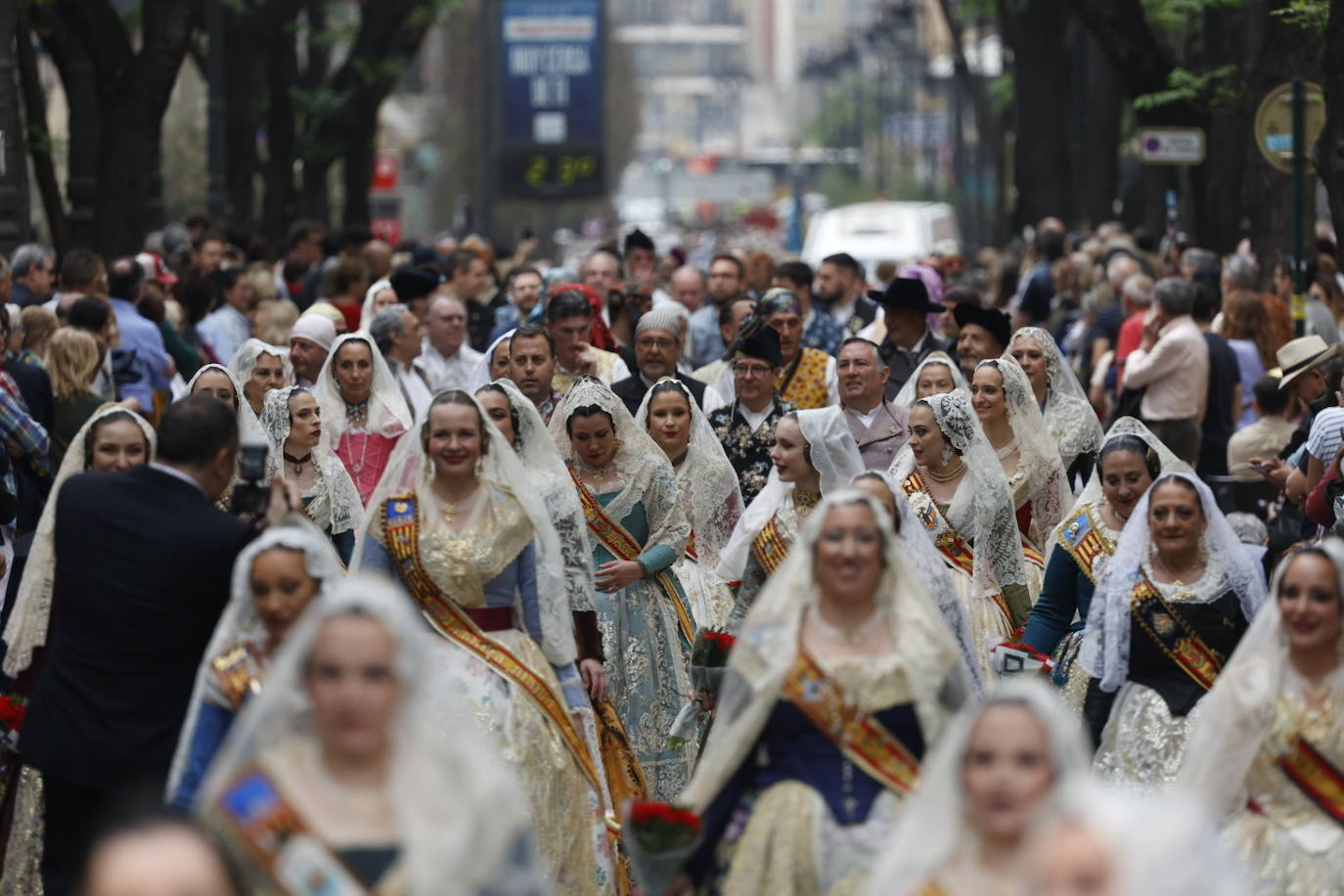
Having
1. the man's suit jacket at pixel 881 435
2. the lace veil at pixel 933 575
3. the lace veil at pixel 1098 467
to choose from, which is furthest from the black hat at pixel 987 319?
the lace veil at pixel 933 575

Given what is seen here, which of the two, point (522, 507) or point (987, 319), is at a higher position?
point (987, 319)

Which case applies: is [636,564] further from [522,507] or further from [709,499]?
[522,507]

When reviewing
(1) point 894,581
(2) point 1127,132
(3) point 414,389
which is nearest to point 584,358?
(3) point 414,389

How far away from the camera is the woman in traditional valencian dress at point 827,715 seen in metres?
6.35

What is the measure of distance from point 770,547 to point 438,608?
1304 mm

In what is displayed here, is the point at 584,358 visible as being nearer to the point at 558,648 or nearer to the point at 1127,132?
the point at 558,648

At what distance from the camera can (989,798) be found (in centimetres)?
501

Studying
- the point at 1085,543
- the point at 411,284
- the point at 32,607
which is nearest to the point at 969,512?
the point at 1085,543

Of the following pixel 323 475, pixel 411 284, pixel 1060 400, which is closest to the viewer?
pixel 323 475

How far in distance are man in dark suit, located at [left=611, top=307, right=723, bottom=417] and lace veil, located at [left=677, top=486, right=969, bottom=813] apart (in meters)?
5.76

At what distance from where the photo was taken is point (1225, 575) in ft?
26.1

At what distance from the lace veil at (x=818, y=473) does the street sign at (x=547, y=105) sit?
26.7 m

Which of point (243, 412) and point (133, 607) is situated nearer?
point (133, 607)

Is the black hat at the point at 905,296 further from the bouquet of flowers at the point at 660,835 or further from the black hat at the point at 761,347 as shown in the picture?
the bouquet of flowers at the point at 660,835
